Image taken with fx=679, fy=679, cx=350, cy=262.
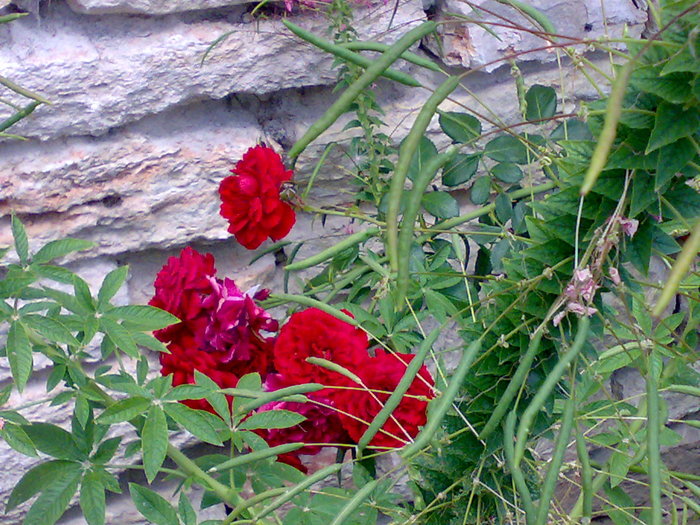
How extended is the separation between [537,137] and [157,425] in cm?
50

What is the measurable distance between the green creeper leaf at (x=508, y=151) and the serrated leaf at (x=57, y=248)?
0.44 meters

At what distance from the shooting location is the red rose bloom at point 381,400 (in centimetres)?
58

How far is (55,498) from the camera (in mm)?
485

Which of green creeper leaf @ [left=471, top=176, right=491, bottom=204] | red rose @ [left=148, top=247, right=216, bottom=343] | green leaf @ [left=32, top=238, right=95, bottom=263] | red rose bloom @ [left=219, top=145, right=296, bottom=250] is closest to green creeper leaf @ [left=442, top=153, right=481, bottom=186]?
green creeper leaf @ [left=471, top=176, right=491, bottom=204]

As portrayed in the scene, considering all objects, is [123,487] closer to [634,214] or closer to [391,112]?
[391,112]

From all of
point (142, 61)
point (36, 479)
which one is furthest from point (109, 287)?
point (142, 61)

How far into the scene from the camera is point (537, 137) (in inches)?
29.2

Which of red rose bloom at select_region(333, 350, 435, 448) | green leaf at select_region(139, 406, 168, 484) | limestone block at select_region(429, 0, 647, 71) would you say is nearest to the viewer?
green leaf at select_region(139, 406, 168, 484)

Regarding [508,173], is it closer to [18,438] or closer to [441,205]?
[441,205]

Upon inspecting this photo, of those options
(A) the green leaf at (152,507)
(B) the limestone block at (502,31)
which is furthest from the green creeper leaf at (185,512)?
(B) the limestone block at (502,31)

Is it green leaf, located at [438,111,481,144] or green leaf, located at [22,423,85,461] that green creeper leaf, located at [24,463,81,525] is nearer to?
green leaf, located at [22,423,85,461]

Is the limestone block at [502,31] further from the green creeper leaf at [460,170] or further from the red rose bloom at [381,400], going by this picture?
the red rose bloom at [381,400]

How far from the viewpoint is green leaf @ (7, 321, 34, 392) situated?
0.45 metres

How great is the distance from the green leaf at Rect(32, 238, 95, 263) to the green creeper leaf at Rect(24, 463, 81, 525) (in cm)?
16
